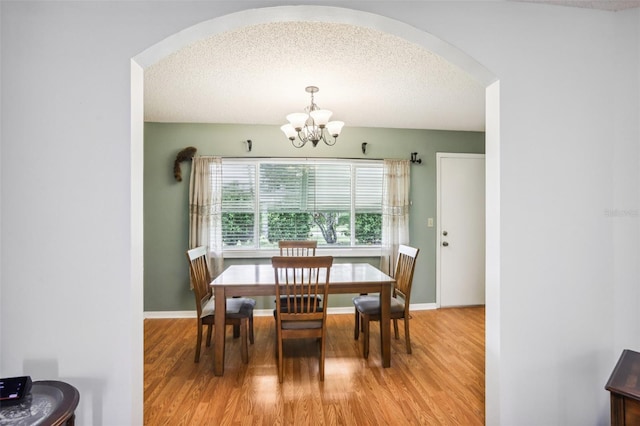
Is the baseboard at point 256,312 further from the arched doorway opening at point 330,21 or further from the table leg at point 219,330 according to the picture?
the arched doorway opening at point 330,21

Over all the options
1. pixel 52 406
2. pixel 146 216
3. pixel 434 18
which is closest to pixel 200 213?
pixel 146 216

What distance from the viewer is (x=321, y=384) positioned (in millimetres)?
2312

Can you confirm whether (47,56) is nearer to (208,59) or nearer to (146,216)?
(208,59)

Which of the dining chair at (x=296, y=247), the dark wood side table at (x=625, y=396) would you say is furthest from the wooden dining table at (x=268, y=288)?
the dark wood side table at (x=625, y=396)

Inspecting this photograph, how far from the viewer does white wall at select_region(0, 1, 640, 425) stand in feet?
4.39

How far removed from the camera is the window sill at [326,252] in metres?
3.93

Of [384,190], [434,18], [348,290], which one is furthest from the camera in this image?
[384,190]

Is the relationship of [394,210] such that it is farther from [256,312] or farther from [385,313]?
[256,312]

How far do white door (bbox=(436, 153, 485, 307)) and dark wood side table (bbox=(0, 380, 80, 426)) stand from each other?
3.98 m

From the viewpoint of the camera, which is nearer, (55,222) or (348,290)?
(55,222)

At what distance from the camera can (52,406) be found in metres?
1.08

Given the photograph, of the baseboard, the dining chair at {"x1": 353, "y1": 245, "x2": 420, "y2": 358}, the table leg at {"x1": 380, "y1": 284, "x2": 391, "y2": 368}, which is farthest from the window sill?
the table leg at {"x1": 380, "y1": 284, "x2": 391, "y2": 368}

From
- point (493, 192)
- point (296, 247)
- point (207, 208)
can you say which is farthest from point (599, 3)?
point (207, 208)

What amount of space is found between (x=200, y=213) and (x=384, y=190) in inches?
92.3
